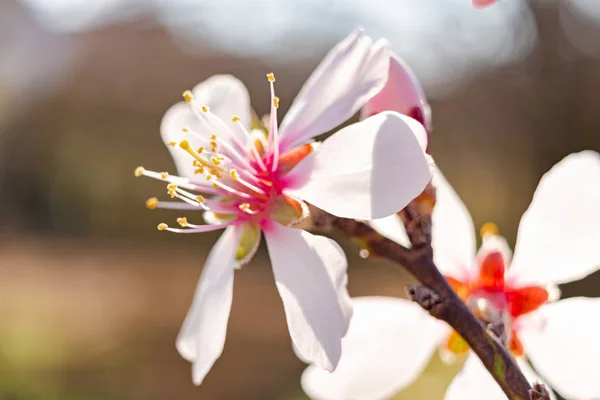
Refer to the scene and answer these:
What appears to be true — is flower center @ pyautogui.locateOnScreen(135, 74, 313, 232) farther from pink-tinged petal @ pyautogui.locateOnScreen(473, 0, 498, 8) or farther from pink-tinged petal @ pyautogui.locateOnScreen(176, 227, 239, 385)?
pink-tinged petal @ pyautogui.locateOnScreen(473, 0, 498, 8)

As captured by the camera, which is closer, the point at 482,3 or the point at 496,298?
the point at 482,3

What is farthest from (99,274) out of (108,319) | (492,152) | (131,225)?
→ (492,152)

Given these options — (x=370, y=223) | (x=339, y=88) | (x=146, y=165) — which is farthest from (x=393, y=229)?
(x=146, y=165)

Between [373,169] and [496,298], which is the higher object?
[373,169]

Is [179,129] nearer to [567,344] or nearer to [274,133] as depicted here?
[274,133]

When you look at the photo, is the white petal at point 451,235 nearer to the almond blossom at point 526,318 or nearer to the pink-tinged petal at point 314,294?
the almond blossom at point 526,318

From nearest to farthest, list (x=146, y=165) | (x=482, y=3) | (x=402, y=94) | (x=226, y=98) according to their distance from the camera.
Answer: (x=482, y=3) → (x=402, y=94) → (x=226, y=98) → (x=146, y=165)

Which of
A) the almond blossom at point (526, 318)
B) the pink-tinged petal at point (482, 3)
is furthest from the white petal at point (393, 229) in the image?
the pink-tinged petal at point (482, 3)
